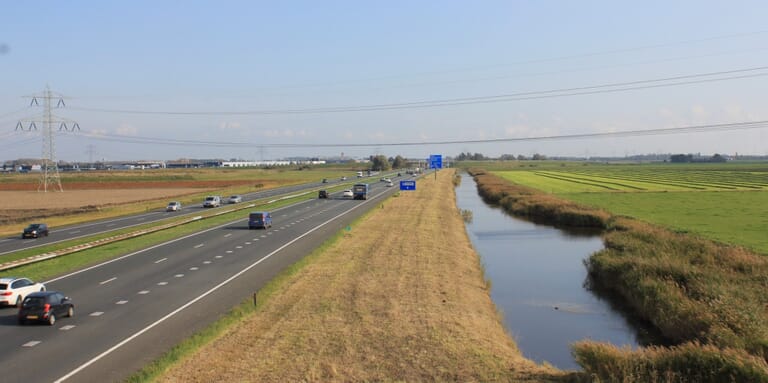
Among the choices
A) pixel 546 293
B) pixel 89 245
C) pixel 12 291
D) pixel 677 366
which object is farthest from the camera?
pixel 89 245

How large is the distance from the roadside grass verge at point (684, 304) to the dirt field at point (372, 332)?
113 inches

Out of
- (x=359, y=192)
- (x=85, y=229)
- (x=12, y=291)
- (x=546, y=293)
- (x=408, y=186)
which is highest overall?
(x=408, y=186)

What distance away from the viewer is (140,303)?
27.8 meters

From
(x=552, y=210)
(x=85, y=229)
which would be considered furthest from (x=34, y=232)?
(x=552, y=210)

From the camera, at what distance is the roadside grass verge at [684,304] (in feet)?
55.8

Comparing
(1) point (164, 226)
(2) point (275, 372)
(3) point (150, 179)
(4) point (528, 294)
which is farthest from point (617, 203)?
(3) point (150, 179)

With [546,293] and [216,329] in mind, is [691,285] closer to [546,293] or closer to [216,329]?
[546,293]

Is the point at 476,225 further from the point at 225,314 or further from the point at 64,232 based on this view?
the point at 225,314

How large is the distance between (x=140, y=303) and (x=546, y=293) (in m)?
22.4

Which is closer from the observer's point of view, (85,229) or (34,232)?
(34,232)

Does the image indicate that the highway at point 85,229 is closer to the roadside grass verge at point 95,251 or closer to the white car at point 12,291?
the roadside grass verge at point 95,251

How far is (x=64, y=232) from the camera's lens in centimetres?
6038

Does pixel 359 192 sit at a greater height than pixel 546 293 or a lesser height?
greater

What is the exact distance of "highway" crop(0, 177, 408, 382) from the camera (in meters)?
19.3
